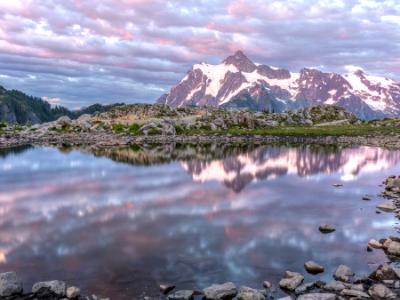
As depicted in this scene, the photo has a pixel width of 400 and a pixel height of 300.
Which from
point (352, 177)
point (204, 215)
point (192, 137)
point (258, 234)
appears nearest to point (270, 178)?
point (352, 177)

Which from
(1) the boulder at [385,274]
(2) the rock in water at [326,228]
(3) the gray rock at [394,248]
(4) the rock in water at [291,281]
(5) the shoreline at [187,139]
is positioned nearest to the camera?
(4) the rock in water at [291,281]

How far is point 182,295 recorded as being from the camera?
21.8 m

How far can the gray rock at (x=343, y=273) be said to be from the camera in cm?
2414

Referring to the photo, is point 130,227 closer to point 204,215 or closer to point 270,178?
point 204,215

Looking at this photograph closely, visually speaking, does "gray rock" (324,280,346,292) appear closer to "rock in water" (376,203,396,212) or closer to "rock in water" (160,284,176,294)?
"rock in water" (160,284,176,294)

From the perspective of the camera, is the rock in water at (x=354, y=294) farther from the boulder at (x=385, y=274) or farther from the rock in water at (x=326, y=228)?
the rock in water at (x=326, y=228)

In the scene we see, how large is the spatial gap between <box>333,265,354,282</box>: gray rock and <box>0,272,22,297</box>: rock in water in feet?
54.7

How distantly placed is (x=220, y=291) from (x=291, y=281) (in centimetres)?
399

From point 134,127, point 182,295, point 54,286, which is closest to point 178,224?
point 182,295

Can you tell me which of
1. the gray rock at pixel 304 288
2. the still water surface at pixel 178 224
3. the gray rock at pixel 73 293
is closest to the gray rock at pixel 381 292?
the gray rock at pixel 304 288

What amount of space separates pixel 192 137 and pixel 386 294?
12758 cm

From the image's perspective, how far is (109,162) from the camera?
8238cm

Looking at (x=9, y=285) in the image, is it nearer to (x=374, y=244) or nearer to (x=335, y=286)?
(x=335, y=286)

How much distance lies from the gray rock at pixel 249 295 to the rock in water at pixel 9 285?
1087 centimetres
